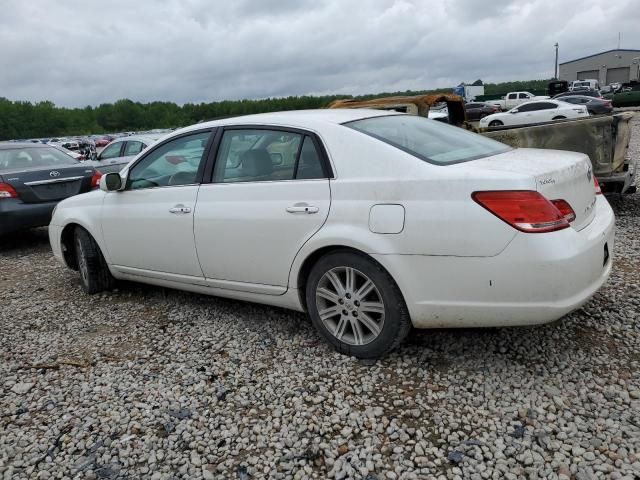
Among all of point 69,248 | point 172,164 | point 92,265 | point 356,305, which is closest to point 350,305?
point 356,305

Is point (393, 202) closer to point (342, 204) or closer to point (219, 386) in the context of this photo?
point (342, 204)

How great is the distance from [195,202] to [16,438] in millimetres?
1788

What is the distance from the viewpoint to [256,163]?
3521 millimetres

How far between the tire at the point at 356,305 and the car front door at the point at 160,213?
1.07 metres

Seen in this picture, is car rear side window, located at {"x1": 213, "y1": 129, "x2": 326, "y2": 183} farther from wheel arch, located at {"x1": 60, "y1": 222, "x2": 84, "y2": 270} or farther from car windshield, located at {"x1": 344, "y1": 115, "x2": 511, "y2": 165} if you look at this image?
wheel arch, located at {"x1": 60, "y1": 222, "x2": 84, "y2": 270}

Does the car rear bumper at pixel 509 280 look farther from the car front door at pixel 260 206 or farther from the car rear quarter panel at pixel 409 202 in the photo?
the car front door at pixel 260 206

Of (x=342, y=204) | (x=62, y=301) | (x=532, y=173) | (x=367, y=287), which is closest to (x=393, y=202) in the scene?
(x=342, y=204)

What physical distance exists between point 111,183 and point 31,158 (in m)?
4.02

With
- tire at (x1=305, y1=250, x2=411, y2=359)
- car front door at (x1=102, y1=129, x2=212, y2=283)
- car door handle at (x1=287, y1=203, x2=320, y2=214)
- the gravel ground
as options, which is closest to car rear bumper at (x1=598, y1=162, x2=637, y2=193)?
the gravel ground

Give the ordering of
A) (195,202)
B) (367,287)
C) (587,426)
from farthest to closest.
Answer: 1. (195,202)
2. (367,287)
3. (587,426)

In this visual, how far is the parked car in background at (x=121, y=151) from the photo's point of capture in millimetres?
9748

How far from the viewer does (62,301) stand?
4797 millimetres

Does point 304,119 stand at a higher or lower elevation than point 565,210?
higher

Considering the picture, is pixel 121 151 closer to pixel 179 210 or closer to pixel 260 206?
pixel 179 210
